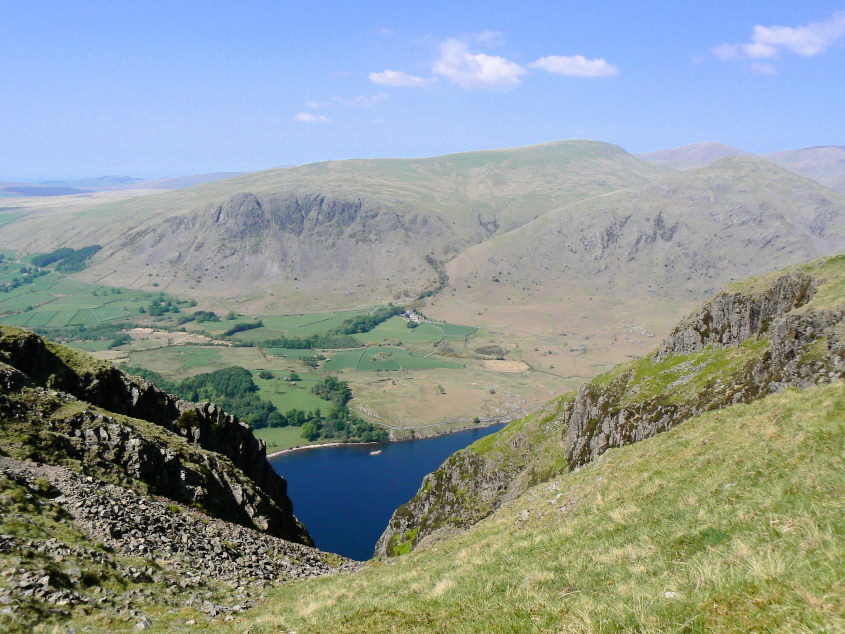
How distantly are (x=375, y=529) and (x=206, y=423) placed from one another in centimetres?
8438

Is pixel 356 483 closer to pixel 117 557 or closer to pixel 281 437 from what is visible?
pixel 281 437

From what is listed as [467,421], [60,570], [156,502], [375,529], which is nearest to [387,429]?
[467,421]

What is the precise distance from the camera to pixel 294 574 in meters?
29.5

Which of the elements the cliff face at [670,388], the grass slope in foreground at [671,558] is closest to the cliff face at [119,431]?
the grass slope in foreground at [671,558]

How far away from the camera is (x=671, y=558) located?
39.3 feet

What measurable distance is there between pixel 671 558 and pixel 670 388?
207 ft

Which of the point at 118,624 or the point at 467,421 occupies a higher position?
the point at 118,624

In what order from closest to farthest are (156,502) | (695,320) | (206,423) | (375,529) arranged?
(156,502)
(206,423)
(695,320)
(375,529)

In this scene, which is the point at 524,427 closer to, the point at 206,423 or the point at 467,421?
the point at 206,423

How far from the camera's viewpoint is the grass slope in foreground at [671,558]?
26.1ft

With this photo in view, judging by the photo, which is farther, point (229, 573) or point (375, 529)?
point (375, 529)

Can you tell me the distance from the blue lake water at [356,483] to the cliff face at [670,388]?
36417 millimetres

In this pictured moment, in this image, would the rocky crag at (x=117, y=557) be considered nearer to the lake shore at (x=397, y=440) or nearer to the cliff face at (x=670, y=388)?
the cliff face at (x=670, y=388)

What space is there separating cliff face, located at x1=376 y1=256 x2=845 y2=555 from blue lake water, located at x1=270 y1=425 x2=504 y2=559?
36417mm
